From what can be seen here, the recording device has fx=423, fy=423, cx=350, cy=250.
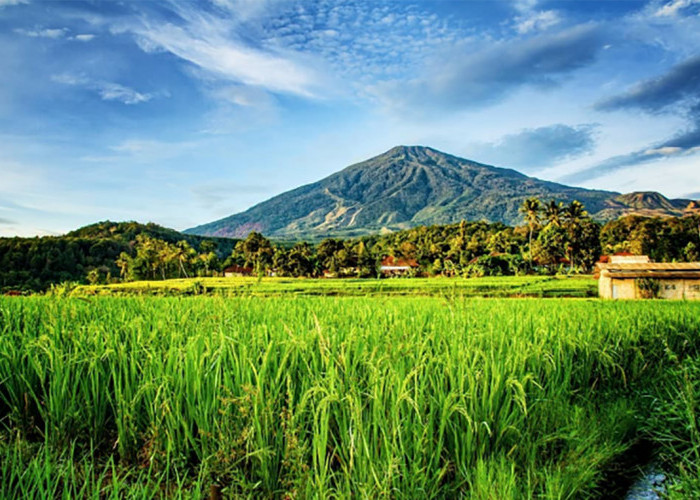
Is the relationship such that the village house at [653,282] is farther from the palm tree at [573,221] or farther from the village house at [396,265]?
the village house at [396,265]

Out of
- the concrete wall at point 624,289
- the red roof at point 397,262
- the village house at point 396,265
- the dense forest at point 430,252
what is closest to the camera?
the concrete wall at point 624,289

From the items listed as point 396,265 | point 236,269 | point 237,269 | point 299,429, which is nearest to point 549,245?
point 396,265

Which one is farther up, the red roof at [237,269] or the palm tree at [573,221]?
the palm tree at [573,221]

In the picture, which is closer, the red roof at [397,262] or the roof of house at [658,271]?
the roof of house at [658,271]

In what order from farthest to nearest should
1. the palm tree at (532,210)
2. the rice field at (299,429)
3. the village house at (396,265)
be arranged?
the village house at (396,265)
the palm tree at (532,210)
the rice field at (299,429)

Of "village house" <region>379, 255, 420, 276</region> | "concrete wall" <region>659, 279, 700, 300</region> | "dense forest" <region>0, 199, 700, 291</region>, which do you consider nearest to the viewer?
"concrete wall" <region>659, 279, 700, 300</region>

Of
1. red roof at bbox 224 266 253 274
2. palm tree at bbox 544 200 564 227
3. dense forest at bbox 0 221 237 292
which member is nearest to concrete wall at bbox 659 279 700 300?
dense forest at bbox 0 221 237 292

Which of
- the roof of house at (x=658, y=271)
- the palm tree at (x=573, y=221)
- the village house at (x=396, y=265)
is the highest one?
the palm tree at (x=573, y=221)

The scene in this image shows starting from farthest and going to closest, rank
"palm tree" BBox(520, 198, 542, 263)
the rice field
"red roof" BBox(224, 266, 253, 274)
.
Result: "red roof" BBox(224, 266, 253, 274) → "palm tree" BBox(520, 198, 542, 263) → the rice field

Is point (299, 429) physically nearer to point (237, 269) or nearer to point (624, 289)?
point (624, 289)

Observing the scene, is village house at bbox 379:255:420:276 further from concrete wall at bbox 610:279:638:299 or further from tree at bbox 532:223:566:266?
concrete wall at bbox 610:279:638:299

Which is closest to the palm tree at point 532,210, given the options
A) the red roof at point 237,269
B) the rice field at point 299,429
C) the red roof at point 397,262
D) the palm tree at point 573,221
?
the palm tree at point 573,221

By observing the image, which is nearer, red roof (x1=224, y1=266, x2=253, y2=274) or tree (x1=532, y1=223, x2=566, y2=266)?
tree (x1=532, y1=223, x2=566, y2=266)

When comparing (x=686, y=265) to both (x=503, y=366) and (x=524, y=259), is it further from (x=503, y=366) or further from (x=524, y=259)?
(x=524, y=259)
